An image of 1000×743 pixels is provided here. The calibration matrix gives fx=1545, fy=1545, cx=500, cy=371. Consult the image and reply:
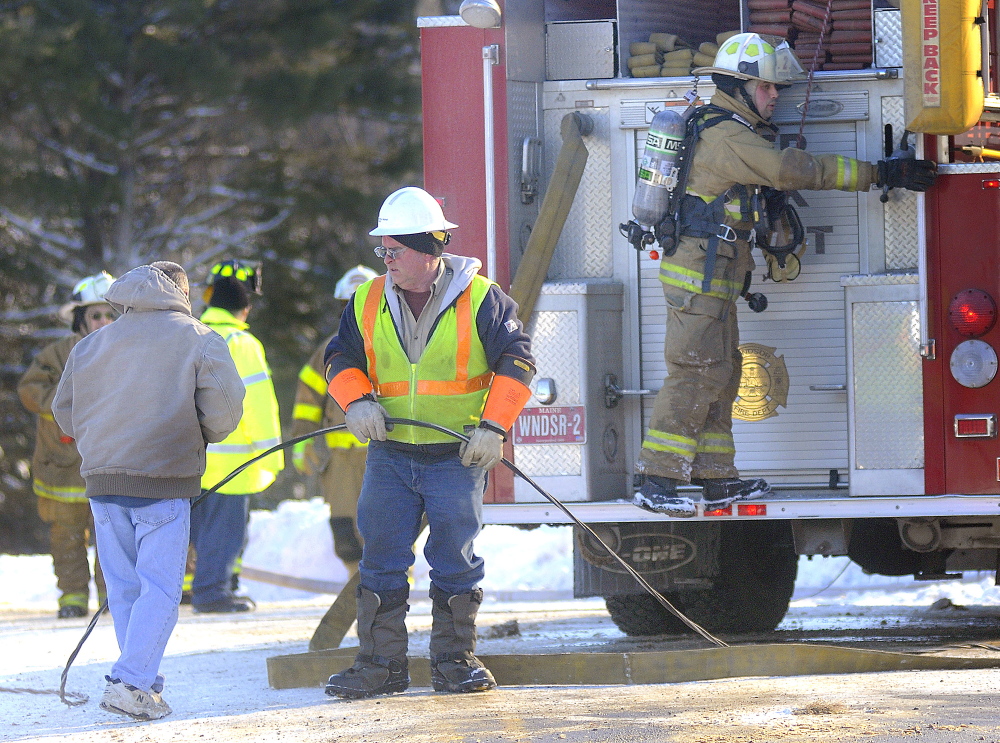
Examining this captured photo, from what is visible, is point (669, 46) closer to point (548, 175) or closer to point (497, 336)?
point (548, 175)

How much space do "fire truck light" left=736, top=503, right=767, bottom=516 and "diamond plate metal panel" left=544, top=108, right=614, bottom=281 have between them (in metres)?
1.30

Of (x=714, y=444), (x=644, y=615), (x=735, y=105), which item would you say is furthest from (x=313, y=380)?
(x=735, y=105)

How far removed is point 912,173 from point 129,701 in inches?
137

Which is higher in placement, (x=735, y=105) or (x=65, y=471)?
(x=735, y=105)

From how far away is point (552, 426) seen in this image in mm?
6523

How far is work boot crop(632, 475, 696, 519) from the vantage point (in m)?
6.15

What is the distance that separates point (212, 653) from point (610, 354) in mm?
2396

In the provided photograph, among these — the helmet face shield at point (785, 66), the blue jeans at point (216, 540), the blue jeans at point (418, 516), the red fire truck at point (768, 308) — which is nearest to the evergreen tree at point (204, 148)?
the blue jeans at point (216, 540)

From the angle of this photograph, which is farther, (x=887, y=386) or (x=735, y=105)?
(x=735, y=105)

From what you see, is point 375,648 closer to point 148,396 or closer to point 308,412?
point 148,396

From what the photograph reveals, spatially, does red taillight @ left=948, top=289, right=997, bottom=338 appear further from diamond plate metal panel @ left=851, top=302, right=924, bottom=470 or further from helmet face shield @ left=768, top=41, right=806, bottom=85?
helmet face shield @ left=768, top=41, right=806, bottom=85

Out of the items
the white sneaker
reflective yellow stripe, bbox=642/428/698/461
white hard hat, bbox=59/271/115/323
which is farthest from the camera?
white hard hat, bbox=59/271/115/323

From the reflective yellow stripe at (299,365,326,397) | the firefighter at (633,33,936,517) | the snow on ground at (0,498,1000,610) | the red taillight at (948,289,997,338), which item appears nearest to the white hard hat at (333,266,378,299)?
the reflective yellow stripe at (299,365,326,397)

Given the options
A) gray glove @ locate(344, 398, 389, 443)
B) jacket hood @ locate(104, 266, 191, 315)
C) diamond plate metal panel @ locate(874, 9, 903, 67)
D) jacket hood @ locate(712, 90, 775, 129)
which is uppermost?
diamond plate metal panel @ locate(874, 9, 903, 67)
